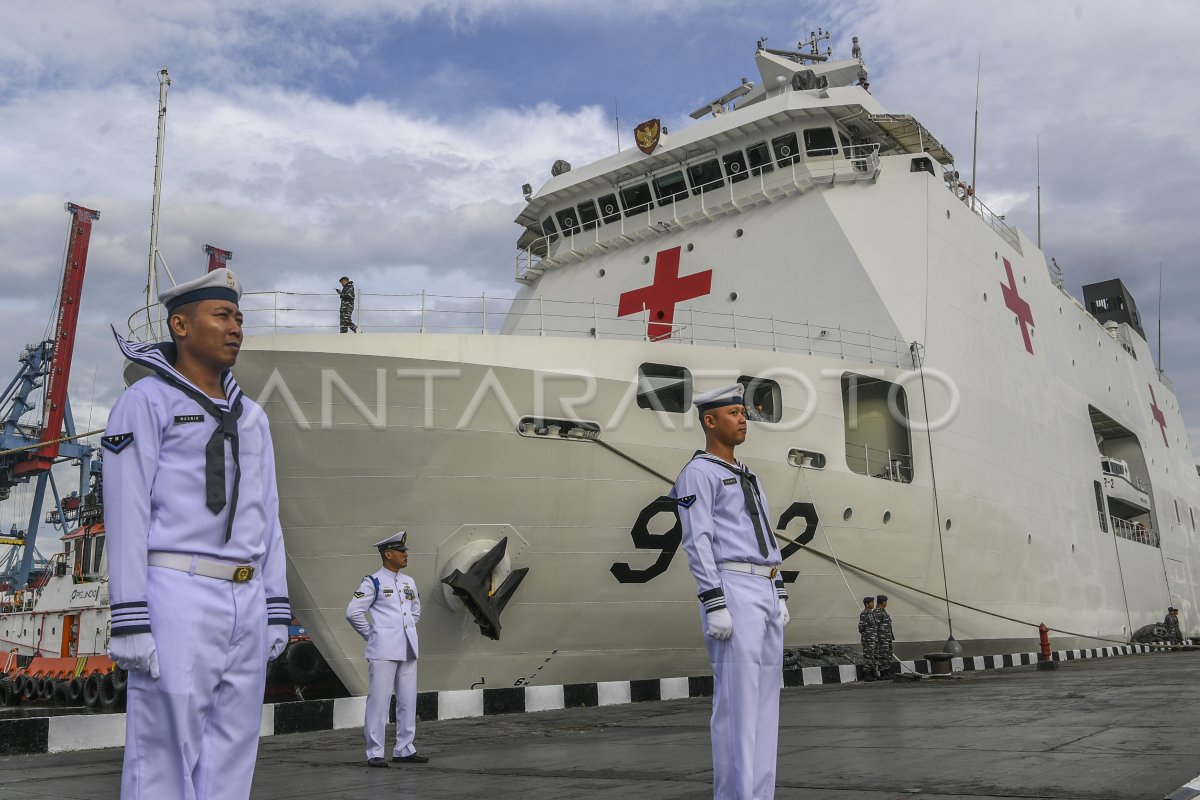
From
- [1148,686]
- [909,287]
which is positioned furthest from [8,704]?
[1148,686]

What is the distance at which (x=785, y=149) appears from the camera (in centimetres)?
1588

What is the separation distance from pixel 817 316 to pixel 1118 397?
14.1m

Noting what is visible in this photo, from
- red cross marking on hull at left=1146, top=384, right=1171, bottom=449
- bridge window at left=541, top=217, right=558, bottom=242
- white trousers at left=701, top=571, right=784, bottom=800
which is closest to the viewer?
white trousers at left=701, top=571, right=784, bottom=800

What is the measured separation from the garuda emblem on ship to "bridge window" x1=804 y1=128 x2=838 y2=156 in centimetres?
237

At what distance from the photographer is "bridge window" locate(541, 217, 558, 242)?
717 inches

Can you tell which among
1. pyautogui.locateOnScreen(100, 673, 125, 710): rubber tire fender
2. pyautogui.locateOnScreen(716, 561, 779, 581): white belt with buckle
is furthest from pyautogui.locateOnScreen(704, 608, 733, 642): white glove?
pyautogui.locateOnScreen(100, 673, 125, 710): rubber tire fender

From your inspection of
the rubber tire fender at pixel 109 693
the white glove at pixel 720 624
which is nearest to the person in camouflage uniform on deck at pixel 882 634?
the white glove at pixel 720 624

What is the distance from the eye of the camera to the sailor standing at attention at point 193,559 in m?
2.71

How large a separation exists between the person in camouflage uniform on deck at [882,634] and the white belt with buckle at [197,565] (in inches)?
427

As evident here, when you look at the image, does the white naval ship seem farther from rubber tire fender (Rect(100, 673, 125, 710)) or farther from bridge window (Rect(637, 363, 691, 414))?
rubber tire fender (Rect(100, 673, 125, 710))

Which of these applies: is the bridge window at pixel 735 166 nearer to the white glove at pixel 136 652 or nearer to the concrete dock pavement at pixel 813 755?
the concrete dock pavement at pixel 813 755

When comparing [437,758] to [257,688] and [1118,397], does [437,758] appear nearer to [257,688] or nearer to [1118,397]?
[257,688]

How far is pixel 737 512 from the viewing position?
4.32 m

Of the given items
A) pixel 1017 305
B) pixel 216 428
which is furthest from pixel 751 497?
pixel 1017 305
